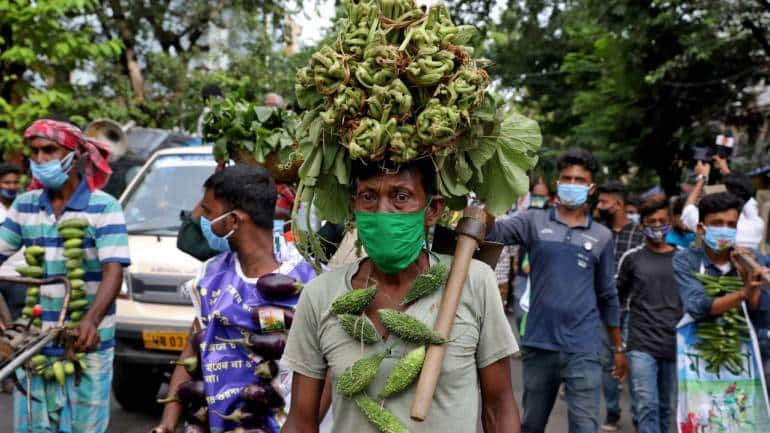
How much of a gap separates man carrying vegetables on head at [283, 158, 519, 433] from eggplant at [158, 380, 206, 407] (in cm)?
104

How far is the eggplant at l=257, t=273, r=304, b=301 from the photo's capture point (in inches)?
142

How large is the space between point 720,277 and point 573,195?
1.02 metres

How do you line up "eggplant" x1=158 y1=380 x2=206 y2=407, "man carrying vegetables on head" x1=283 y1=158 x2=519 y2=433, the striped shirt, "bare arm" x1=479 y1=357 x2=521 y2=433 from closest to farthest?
"man carrying vegetables on head" x1=283 y1=158 x2=519 y2=433
"bare arm" x1=479 y1=357 x2=521 y2=433
"eggplant" x1=158 y1=380 x2=206 y2=407
the striped shirt

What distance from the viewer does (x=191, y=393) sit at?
3746 millimetres

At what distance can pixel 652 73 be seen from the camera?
493 inches

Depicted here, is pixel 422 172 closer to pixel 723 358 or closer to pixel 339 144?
pixel 339 144

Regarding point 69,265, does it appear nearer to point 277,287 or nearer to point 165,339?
point 277,287

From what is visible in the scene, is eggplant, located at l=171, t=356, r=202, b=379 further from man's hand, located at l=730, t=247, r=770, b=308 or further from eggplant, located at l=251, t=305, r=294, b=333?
man's hand, located at l=730, t=247, r=770, b=308

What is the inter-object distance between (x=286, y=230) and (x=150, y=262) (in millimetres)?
2323

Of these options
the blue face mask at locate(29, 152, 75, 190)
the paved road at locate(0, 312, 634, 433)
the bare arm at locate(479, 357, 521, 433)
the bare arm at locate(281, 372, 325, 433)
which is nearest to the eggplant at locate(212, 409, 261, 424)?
the bare arm at locate(281, 372, 325, 433)

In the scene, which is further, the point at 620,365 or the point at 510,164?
the point at 620,365

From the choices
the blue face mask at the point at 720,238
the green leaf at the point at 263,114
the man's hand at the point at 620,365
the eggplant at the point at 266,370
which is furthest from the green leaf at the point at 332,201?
the man's hand at the point at 620,365

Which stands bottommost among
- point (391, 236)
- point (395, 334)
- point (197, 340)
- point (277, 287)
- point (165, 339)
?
→ point (165, 339)

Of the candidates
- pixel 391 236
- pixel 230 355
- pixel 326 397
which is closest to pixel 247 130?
pixel 230 355
